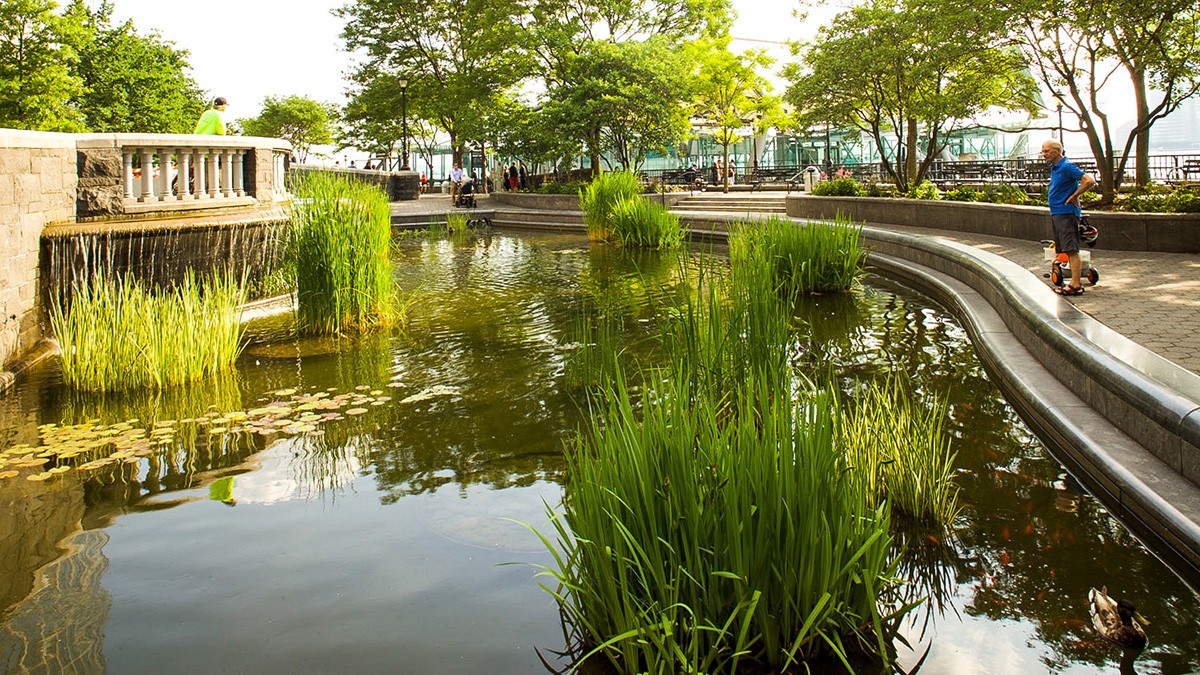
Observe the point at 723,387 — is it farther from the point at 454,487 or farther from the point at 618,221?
the point at 618,221

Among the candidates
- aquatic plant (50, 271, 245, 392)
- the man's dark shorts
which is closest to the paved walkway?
the man's dark shorts

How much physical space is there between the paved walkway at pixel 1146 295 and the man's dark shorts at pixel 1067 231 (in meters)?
0.47

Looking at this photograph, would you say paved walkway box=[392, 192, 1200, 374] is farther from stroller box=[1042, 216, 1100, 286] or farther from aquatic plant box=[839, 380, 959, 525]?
aquatic plant box=[839, 380, 959, 525]

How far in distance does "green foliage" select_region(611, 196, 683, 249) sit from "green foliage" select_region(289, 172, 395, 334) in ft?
27.4

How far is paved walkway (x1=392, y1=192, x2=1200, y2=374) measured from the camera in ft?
23.1

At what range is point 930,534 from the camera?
14.9ft

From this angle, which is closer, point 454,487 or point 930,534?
point 930,534

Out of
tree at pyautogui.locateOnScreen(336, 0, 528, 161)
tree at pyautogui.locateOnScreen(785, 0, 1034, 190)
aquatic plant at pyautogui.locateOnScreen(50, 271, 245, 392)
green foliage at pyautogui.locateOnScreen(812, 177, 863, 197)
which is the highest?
tree at pyautogui.locateOnScreen(336, 0, 528, 161)

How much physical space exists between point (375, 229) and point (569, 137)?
22196mm

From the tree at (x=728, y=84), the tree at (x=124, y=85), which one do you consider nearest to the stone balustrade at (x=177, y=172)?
the tree at (x=728, y=84)

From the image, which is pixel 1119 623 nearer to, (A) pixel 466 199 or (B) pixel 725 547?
(B) pixel 725 547

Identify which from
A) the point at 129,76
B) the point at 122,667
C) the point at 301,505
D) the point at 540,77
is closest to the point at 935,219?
the point at 301,505

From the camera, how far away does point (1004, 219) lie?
15.5m

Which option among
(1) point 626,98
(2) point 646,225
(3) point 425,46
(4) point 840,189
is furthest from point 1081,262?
(3) point 425,46
